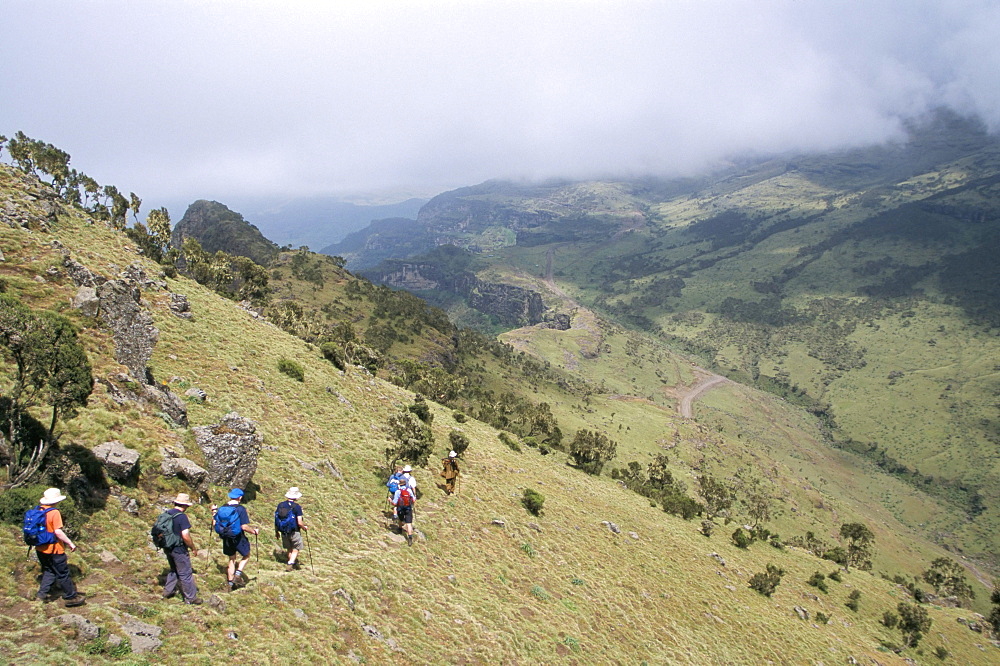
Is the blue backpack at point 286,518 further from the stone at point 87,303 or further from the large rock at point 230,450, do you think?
the stone at point 87,303

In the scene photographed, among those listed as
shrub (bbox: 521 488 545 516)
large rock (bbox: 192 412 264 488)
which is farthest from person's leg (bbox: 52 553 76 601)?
shrub (bbox: 521 488 545 516)

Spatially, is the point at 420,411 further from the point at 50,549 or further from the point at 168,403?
the point at 50,549

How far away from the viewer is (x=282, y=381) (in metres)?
30.6

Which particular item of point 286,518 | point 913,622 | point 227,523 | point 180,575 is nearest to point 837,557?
point 913,622

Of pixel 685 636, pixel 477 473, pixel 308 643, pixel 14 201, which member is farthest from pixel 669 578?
pixel 14 201

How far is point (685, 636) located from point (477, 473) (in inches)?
647

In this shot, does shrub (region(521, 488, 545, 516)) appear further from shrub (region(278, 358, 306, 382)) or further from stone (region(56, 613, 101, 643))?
stone (region(56, 613, 101, 643))

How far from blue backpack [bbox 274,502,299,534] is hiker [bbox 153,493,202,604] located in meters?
3.07

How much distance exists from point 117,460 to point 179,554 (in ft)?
16.3

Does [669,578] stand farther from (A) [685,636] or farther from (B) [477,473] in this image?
(B) [477,473]

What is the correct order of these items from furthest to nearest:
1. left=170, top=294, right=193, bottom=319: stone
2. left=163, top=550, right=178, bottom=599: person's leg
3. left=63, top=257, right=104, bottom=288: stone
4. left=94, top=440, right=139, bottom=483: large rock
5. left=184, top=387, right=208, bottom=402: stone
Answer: left=170, top=294, right=193, bottom=319: stone < left=63, top=257, right=104, bottom=288: stone < left=184, top=387, right=208, bottom=402: stone < left=94, top=440, right=139, bottom=483: large rock < left=163, top=550, right=178, bottom=599: person's leg

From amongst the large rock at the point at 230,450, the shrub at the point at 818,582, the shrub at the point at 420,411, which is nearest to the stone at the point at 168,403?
the large rock at the point at 230,450

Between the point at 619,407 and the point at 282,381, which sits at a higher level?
the point at 282,381

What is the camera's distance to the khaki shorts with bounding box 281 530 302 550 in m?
15.3
